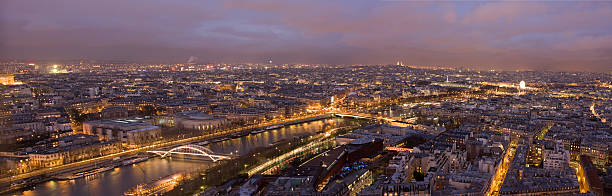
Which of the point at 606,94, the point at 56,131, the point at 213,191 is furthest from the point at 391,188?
the point at 606,94

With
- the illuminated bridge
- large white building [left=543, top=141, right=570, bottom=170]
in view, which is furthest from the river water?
large white building [left=543, top=141, right=570, bottom=170]

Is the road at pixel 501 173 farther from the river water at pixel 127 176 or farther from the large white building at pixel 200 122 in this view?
the large white building at pixel 200 122

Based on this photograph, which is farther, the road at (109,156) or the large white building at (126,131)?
the large white building at (126,131)

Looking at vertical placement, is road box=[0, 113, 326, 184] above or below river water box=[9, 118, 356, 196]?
above

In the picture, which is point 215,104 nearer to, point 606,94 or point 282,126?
point 282,126

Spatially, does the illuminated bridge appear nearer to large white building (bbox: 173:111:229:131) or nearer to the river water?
the river water

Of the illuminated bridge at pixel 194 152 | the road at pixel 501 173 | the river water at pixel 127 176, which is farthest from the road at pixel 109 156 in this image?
the road at pixel 501 173

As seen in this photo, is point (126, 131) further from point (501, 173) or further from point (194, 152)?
point (501, 173)

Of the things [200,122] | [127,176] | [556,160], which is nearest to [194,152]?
[127,176]
